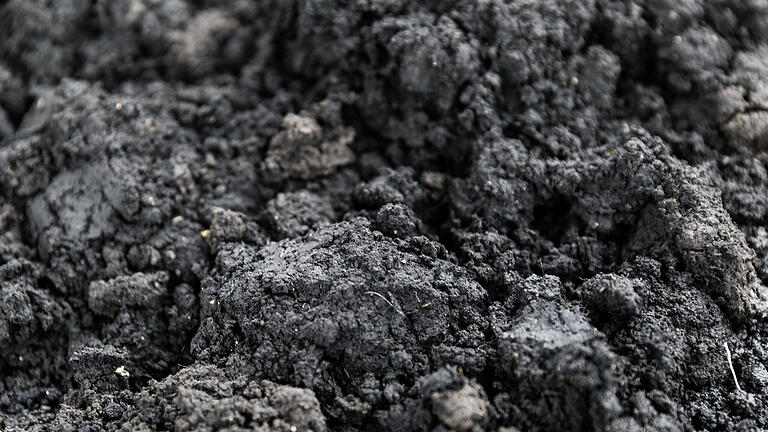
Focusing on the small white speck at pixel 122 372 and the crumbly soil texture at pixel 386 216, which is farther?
the small white speck at pixel 122 372

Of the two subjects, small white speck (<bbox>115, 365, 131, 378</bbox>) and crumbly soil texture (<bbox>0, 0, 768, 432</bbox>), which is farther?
small white speck (<bbox>115, 365, 131, 378</bbox>)

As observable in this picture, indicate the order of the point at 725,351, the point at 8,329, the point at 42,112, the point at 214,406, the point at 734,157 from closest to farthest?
the point at 214,406
the point at 725,351
the point at 8,329
the point at 734,157
the point at 42,112

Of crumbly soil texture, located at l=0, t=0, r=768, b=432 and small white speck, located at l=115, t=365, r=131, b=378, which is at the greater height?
crumbly soil texture, located at l=0, t=0, r=768, b=432

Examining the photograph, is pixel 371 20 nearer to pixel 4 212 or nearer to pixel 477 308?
pixel 477 308

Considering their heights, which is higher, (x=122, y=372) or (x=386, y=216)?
(x=386, y=216)

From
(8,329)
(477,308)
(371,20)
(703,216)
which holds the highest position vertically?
(371,20)

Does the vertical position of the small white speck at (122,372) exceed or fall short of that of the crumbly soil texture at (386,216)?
it falls short

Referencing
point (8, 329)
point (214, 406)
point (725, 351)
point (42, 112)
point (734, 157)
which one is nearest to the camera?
point (214, 406)

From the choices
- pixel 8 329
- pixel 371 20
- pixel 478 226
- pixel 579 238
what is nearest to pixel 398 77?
pixel 371 20
